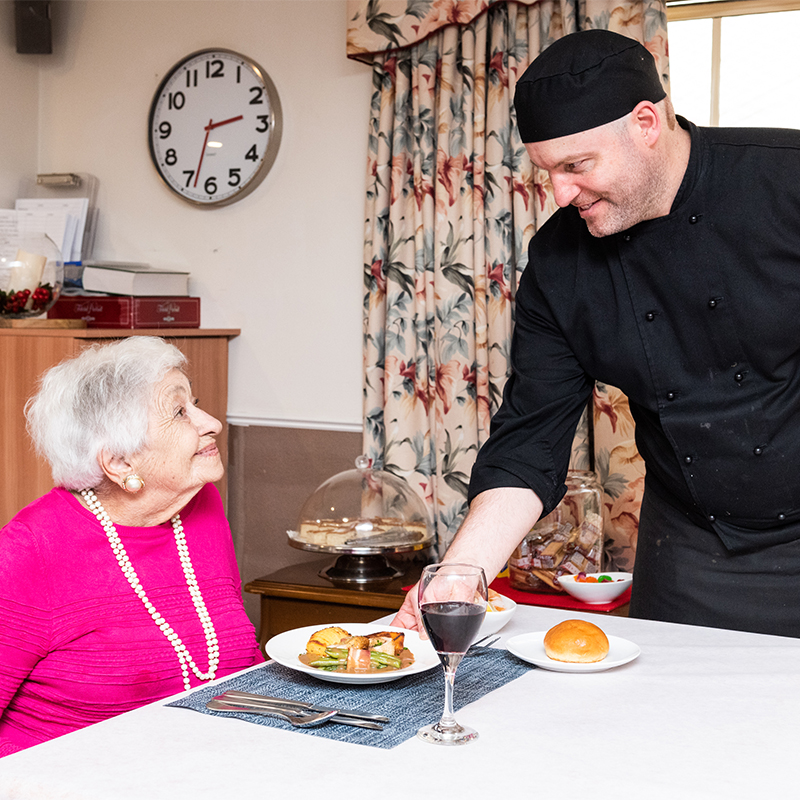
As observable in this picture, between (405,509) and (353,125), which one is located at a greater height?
(353,125)

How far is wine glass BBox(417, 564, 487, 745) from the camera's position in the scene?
1007 millimetres

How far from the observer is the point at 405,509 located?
2.79 meters

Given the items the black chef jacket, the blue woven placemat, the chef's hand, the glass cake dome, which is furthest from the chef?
the glass cake dome

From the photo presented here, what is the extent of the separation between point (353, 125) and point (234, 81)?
0.45 meters

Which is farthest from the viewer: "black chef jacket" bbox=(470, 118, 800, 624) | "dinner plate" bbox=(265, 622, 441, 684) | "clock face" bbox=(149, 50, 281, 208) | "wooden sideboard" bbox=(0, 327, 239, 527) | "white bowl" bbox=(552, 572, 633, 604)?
"clock face" bbox=(149, 50, 281, 208)

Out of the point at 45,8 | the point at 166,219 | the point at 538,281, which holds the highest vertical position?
the point at 45,8

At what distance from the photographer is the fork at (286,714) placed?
1072 mm

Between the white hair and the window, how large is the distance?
176cm

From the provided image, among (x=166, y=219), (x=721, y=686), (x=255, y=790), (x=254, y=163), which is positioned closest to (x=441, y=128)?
(x=254, y=163)

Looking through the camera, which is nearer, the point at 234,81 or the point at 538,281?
the point at 538,281

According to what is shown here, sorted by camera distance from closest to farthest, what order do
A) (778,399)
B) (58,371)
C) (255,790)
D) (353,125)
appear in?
(255,790) < (778,399) < (58,371) < (353,125)

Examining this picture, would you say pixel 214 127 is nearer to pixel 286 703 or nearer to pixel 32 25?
pixel 32 25

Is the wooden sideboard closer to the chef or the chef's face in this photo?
the chef

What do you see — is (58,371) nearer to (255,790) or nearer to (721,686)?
(255,790)
